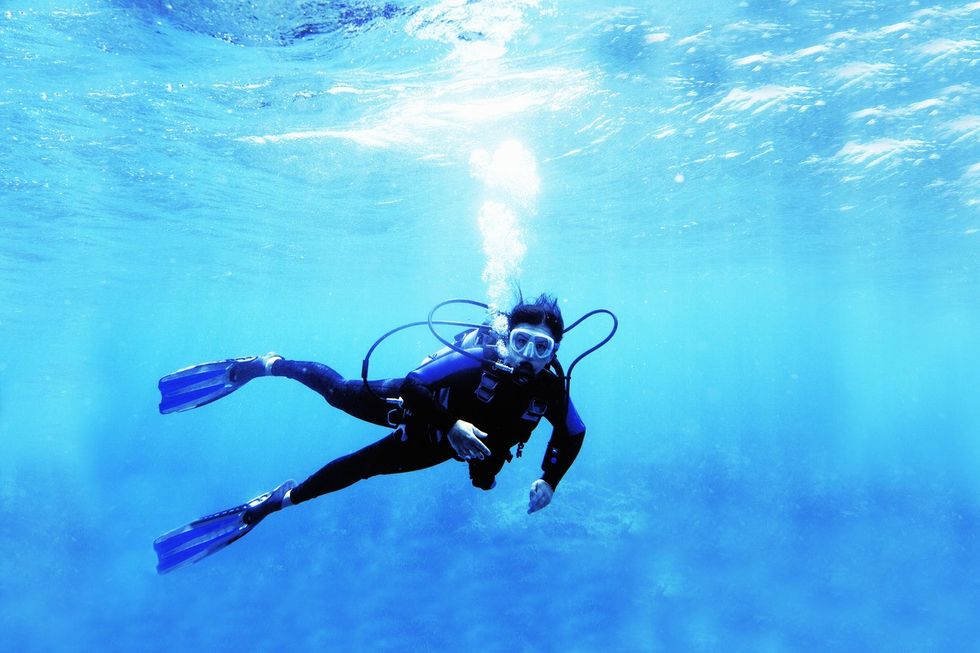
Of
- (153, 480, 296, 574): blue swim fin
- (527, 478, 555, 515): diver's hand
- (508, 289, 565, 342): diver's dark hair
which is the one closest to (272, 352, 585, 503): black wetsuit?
(527, 478, 555, 515): diver's hand

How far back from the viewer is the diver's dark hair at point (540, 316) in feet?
15.6

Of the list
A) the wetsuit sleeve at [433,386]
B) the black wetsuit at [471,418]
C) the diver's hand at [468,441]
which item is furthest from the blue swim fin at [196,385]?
the diver's hand at [468,441]

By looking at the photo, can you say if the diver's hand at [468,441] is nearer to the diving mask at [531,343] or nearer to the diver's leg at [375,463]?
the diving mask at [531,343]

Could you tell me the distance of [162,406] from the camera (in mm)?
7109

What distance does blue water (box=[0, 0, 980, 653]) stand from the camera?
9977mm

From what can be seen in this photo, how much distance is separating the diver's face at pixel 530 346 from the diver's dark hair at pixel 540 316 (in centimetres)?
7

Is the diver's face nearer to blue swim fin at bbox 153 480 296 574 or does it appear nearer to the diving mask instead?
the diving mask

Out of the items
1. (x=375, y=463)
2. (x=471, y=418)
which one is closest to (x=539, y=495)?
(x=471, y=418)

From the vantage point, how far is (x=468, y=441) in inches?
165

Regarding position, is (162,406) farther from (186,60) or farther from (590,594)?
(590,594)

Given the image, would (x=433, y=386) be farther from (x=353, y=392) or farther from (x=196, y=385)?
(x=196, y=385)

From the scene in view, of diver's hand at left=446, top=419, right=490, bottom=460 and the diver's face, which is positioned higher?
the diver's face

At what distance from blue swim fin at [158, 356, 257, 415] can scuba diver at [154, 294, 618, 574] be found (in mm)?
1446

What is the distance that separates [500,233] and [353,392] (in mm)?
20920
